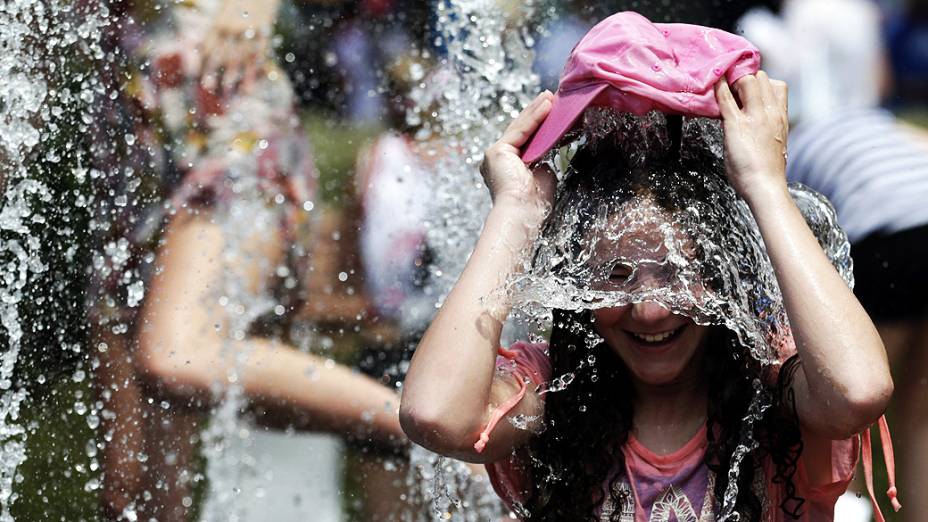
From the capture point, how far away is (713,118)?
1.92 m

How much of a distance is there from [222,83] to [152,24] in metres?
0.23

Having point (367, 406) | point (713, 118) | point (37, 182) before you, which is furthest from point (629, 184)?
point (37, 182)

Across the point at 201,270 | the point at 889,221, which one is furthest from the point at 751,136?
the point at 201,270

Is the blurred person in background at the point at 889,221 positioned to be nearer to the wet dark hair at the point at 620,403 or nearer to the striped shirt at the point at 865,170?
the striped shirt at the point at 865,170

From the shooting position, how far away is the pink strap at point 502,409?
1.89m

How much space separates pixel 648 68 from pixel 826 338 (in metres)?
0.42

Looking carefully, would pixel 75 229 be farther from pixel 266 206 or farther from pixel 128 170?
pixel 266 206

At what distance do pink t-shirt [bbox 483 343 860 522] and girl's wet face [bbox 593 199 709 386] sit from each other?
0.11m

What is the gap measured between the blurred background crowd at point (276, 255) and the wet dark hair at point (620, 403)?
4.24 ft

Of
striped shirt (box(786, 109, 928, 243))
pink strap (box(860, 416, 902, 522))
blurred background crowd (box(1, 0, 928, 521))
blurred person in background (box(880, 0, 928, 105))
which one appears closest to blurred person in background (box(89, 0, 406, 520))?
blurred background crowd (box(1, 0, 928, 521))

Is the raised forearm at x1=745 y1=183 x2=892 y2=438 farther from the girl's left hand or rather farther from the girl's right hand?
→ the girl's right hand

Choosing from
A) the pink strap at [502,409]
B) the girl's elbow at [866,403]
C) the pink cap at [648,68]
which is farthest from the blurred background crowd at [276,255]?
the girl's elbow at [866,403]

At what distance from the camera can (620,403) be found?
80.2 inches

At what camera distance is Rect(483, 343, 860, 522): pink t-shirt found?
1922 millimetres
